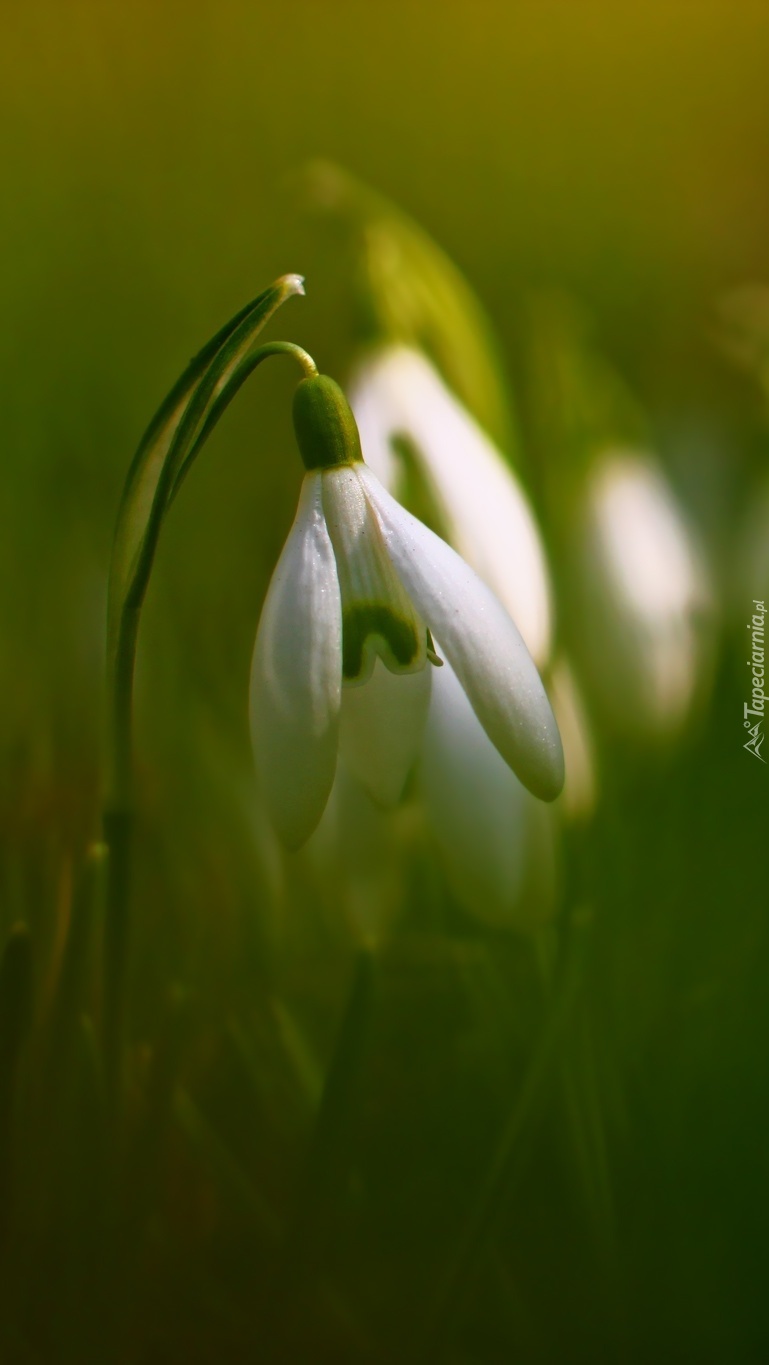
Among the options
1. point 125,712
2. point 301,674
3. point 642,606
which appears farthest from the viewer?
point 642,606

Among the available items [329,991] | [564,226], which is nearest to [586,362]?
[564,226]

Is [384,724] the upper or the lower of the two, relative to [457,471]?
lower

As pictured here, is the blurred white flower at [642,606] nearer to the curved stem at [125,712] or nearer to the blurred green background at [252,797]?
the blurred green background at [252,797]

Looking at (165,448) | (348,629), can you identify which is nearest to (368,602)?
(348,629)

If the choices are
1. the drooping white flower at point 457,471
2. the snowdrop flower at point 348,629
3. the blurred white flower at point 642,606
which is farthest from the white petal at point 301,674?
the blurred white flower at point 642,606

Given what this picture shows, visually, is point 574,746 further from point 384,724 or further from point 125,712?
point 125,712
